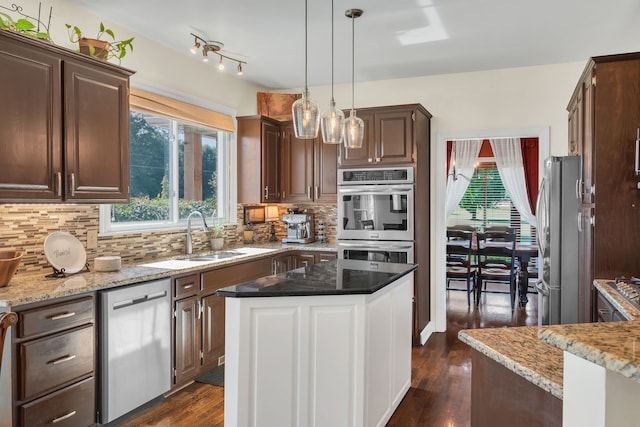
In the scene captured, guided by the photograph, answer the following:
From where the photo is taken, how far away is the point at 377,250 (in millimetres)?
4438

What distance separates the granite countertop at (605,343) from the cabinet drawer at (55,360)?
2.37 meters

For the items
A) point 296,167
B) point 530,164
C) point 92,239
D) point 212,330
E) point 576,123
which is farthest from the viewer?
point 530,164

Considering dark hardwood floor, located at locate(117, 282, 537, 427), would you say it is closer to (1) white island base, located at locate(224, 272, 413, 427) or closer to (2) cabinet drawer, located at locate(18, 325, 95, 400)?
(2) cabinet drawer, located at locate(18, 325, 95, 400)

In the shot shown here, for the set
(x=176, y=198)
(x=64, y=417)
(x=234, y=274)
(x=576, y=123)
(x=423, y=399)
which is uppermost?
(x=576, y=123)

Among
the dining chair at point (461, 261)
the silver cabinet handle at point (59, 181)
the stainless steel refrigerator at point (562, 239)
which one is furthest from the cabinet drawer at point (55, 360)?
the dining chair at point (461, 261)

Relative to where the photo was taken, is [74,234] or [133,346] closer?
[133,346]

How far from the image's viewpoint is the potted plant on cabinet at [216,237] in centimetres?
445

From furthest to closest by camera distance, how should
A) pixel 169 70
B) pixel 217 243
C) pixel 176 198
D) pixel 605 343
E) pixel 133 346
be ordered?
pixel 217 243 < pixel 176 198 < pixel 169 70 < pixel 133 346 < pixel 605 343

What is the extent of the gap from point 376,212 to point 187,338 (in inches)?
83.0

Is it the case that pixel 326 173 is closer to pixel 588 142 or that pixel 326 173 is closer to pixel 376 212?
pixel 376 212

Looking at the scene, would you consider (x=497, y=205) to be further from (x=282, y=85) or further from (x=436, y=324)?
(x=282, y=85)

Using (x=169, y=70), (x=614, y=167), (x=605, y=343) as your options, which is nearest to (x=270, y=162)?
(x=169, y=70)

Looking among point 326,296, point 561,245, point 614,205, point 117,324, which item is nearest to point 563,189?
point 561,245

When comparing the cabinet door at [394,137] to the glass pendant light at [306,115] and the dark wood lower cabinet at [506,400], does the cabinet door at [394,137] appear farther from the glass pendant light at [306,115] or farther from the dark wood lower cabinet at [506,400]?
the dark wood lower cabinet at [506,400]
